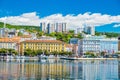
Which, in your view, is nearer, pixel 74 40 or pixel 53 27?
pixel 74 40

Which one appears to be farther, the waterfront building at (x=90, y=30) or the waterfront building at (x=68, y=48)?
the waterfront building at (x=90, y=30)

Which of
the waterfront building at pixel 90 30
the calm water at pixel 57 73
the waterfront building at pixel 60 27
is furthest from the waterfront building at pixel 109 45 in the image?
the calm water at pixel 57 73

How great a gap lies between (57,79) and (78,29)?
302 feet

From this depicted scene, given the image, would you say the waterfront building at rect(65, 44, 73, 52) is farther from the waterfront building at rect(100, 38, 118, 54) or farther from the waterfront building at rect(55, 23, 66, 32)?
the waterfront building at rect(55, 23, 66, 32)

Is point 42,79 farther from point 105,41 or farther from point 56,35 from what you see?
point 56,35

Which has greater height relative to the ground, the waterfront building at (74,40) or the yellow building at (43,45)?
the waterfront building at (74,40)

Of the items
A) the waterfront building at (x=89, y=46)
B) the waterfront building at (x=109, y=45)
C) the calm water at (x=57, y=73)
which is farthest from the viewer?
the waterfront building at (x=109, y=45)

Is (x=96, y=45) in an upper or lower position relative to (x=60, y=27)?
lower

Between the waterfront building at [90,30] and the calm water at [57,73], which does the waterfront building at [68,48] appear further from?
the calm water at [57,73]

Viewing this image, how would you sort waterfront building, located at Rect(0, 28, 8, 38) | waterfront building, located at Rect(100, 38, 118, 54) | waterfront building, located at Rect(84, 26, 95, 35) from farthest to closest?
waterfront building, located at Rect(84, 26, 95, 35)
waterfront building, located at Rect(0, 28, 8, 38)
waterfront building, located at Rect(100, 38, 118, 54)

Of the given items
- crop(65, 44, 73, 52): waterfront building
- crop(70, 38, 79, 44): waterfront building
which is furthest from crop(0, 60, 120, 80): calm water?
crop(70, 38, 79, 44): waterfront building

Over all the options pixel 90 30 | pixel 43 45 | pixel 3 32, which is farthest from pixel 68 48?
pixel 90 30

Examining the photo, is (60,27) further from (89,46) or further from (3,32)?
(89,46)

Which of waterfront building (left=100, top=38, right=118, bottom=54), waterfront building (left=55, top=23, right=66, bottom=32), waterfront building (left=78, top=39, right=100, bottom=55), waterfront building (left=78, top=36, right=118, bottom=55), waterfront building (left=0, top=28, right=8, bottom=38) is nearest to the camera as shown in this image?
waterfront building (left=78, top=39, right=100, bottom=55)
